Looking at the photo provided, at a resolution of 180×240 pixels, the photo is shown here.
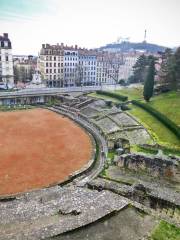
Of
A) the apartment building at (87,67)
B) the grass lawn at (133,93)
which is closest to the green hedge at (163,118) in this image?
the grass lawn at (133,93)

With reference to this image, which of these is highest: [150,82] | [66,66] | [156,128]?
[66,66]

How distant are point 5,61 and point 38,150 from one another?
4931 cm

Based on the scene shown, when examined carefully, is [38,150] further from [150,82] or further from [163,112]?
[150,82]

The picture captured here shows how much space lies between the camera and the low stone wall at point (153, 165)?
26672 millimetres

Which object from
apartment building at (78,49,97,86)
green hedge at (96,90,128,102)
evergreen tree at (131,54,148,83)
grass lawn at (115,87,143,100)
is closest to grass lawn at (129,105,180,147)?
green hedge at (96,90,128,102)

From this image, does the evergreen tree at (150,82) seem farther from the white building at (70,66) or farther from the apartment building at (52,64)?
the white building at (70,66)

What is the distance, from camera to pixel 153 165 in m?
27.5

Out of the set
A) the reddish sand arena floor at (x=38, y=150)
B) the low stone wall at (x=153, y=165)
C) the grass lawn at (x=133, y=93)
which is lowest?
the reddish sand arena floor at (x=38, y=150)

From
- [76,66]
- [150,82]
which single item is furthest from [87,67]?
[150,82]

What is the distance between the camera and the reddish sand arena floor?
28562 mm

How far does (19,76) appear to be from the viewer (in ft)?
313

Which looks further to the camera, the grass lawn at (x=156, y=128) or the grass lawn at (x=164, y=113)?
the grass lawn at (x=164, y=113)

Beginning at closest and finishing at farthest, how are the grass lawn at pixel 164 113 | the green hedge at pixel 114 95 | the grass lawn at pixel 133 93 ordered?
1. the grass lawn at pixel 164 113
2. the green hedge at pixel 114 95
3. the grass lawn at pixel 133 93

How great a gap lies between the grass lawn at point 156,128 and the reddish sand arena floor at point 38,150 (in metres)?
9.43
